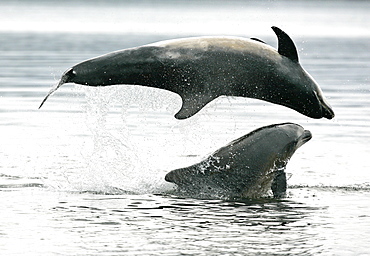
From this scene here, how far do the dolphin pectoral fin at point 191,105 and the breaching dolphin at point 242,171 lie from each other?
146cm

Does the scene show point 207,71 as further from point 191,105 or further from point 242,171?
point 242,171

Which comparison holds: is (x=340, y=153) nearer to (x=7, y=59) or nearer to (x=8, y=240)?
(x=8, y=240)

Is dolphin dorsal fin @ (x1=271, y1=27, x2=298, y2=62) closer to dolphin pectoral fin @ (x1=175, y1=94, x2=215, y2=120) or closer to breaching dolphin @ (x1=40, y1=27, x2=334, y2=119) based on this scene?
breaching dolphin @ (x1=40, y1=27, x2=334, y2=119)

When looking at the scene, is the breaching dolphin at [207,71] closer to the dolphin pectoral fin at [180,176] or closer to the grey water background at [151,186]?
the grey water background at [151,186]

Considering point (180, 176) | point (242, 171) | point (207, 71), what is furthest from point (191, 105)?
point (242, 171)

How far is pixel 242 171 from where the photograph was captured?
17.5 m

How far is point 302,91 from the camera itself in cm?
1733

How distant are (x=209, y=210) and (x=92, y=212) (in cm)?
180

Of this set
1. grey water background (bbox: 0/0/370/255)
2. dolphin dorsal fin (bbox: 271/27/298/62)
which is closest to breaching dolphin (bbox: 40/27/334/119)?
dolphin dorsal fin (bbox: 271/27/298/62)

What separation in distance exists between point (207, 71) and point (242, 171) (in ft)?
6.24

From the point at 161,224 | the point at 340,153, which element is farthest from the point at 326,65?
the point at 161,224

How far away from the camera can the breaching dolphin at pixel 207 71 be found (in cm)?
1641

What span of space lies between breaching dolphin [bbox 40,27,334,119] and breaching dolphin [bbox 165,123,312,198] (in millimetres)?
925

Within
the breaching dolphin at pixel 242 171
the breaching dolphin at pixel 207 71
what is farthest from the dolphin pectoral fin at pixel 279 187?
the breaching dolphin at pixel 207 71
